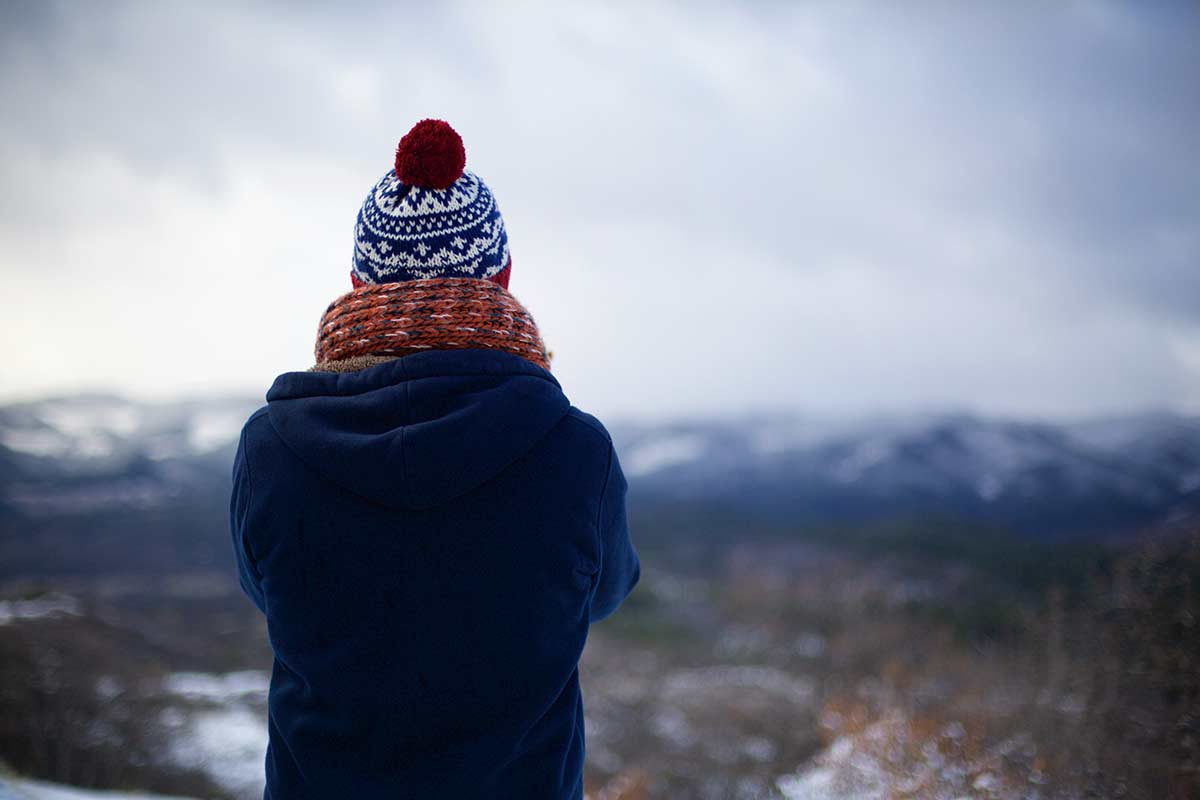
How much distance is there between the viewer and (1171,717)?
3.05 meters

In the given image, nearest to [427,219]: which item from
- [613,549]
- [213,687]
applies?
[613,549]

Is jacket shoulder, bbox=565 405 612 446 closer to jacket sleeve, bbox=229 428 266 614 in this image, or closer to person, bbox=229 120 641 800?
person, bbox=229 120 641 800

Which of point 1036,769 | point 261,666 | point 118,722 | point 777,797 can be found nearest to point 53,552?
point 261,666

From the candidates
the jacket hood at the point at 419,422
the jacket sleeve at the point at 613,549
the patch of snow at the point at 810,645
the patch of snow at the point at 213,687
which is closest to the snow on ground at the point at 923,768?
the jacket sleeve at the point at 613,549

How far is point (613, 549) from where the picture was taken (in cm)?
117

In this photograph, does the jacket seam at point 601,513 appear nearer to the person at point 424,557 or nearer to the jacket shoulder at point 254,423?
the person at point 424,557

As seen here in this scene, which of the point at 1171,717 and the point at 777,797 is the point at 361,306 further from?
the point at 777,797

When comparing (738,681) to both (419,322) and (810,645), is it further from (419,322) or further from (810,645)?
(419,322)

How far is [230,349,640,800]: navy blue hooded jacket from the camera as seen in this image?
979 mm

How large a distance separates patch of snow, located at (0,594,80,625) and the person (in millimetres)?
12736

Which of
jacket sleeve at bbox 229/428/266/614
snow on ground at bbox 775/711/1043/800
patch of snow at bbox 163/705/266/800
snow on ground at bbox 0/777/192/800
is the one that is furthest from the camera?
Result: patch of snow at bbox 163/705/266/800

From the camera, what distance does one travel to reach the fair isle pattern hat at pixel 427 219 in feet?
4.00

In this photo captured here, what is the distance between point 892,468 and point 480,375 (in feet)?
94.5

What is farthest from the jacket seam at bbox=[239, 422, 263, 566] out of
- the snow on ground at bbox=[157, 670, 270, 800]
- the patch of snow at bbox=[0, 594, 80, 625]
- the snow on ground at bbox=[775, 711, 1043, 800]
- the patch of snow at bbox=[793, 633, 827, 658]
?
the patch of snow at bbox=[793, 633, 827, 658]
